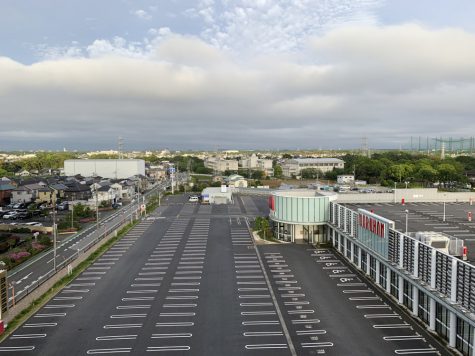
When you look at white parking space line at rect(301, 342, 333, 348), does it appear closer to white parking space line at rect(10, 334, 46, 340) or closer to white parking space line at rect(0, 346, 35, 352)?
white parking space line at rect(0, 346, 35, 352)

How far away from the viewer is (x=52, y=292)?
25391mm

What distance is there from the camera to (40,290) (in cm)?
2558

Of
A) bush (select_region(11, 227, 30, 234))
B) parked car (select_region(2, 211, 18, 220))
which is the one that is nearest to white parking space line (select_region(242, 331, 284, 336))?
bush (select_region(11, 227, 30, 234))

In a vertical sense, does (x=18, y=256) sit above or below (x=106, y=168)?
below

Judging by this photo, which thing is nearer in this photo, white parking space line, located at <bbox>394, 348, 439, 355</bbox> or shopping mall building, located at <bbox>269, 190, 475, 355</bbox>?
shopping mall building, located at <bbox>269, 190, 475, 355</bbox>

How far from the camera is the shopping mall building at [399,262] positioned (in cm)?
1718

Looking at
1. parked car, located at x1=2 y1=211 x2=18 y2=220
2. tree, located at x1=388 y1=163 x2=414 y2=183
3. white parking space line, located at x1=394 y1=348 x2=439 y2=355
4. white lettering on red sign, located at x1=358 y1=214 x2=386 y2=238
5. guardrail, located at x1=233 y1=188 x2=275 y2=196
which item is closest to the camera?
white parking space line, located at x1=394 y1=348 x2=439 y2=355

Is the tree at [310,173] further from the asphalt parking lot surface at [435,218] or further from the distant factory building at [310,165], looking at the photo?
the asphalt parking lot surface at [435,218]

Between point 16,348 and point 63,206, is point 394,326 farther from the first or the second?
point 63,206

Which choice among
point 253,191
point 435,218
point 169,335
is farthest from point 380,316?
point 253,191

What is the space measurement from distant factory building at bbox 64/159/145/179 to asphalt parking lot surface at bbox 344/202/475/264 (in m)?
74.5

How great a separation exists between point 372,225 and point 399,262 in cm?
443

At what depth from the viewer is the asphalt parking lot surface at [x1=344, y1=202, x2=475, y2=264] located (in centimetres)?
3059

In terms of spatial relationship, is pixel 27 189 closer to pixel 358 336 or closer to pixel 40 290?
pixel 40 290
